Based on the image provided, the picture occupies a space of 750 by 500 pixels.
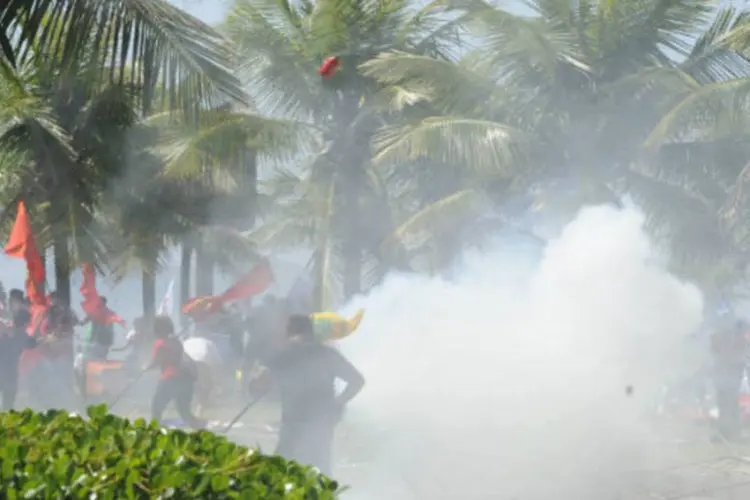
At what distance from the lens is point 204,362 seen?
15312 millimetres

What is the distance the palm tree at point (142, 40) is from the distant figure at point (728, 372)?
303 inches

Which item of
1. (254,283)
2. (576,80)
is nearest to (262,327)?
(254,283)

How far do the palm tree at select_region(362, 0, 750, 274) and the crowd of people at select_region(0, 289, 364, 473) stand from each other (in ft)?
11.2

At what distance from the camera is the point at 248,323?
1410cm

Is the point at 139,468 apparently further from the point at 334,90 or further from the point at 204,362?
the point at 334,90

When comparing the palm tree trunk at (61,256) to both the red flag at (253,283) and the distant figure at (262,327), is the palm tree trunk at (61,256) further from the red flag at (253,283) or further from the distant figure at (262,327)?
the distant figure at (262,327)

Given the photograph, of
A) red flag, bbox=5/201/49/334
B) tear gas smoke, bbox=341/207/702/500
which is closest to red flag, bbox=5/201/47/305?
red flag, bbox=5/201/49/334

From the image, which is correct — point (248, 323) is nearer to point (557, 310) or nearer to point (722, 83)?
point (557, 310)

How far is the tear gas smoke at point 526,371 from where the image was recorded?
31.7 ft

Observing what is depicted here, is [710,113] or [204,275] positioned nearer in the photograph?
[710,113]

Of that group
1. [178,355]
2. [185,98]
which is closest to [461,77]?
[178,355]

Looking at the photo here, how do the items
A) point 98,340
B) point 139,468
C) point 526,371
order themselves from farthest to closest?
point 98,340
point 526,371
point 139,468

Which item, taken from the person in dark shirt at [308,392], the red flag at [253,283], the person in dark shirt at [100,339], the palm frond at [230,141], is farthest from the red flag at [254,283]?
the person in dark shirt at [308,392]

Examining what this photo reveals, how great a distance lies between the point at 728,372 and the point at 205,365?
6030 mm
